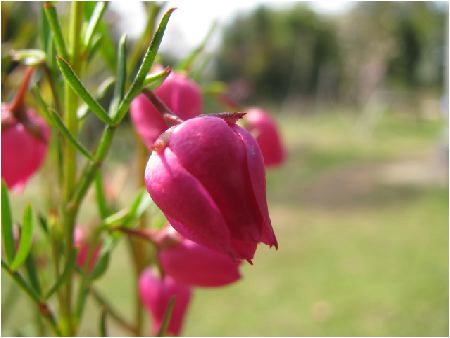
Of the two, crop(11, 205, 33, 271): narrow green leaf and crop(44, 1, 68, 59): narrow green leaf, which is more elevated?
crop(44, 1, 68, 59): narrow green leaf

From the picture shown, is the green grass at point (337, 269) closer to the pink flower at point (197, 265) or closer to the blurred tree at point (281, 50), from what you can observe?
the pink flower at point (197, 265)

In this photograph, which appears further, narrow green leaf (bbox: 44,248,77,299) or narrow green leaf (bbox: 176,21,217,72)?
narrow green leaf (bbox: 176,21,217,72)

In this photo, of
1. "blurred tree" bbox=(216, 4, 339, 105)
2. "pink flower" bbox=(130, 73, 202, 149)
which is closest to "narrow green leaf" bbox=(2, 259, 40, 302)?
"pink flower" bbox=(130, 73, 202, 149)

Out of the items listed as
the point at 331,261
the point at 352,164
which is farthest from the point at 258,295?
the point at 352,164

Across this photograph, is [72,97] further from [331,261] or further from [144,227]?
[331,261]

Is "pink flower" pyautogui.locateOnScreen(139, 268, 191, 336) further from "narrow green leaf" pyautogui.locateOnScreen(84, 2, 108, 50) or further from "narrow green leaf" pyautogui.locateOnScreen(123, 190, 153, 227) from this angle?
"narrow green leaf" pyautogui.locateOnScreen(84, 2, 108, 50)

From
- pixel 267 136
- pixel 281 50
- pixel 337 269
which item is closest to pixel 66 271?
pixel 267 136
